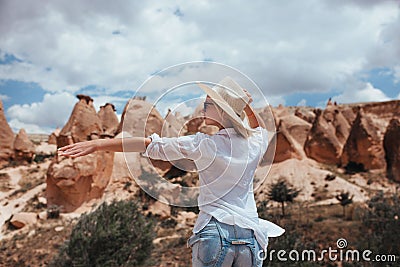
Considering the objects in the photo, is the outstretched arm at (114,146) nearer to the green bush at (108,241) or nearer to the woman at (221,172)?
the woman at (221,172)

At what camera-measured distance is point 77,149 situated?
1533 millimetres

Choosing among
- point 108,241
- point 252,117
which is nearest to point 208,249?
point 252,117

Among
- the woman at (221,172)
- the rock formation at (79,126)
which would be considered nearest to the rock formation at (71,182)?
the rock formation at (79,126)

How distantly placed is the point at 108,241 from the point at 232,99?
262 inches

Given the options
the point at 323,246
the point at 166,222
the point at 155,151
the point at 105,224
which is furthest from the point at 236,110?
the point at 166,222

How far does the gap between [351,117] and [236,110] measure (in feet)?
85.7

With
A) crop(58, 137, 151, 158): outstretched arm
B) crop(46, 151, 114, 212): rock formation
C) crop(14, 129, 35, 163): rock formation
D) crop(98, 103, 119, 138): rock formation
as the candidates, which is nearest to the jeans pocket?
crop(58, 137, 151, 158): outstretched arm

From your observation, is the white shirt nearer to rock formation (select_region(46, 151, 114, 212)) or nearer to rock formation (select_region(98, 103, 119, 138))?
rock formation (select_region(46, 151, 114, 212))

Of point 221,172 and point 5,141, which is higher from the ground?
point 5,141

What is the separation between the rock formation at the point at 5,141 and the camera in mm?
Answer: 18500

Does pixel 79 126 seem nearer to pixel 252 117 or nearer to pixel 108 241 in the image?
pixel 108 241

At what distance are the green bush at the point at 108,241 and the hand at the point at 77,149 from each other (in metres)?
6.44

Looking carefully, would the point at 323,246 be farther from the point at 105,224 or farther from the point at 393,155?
the point at 393,155

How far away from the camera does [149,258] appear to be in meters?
8.22
